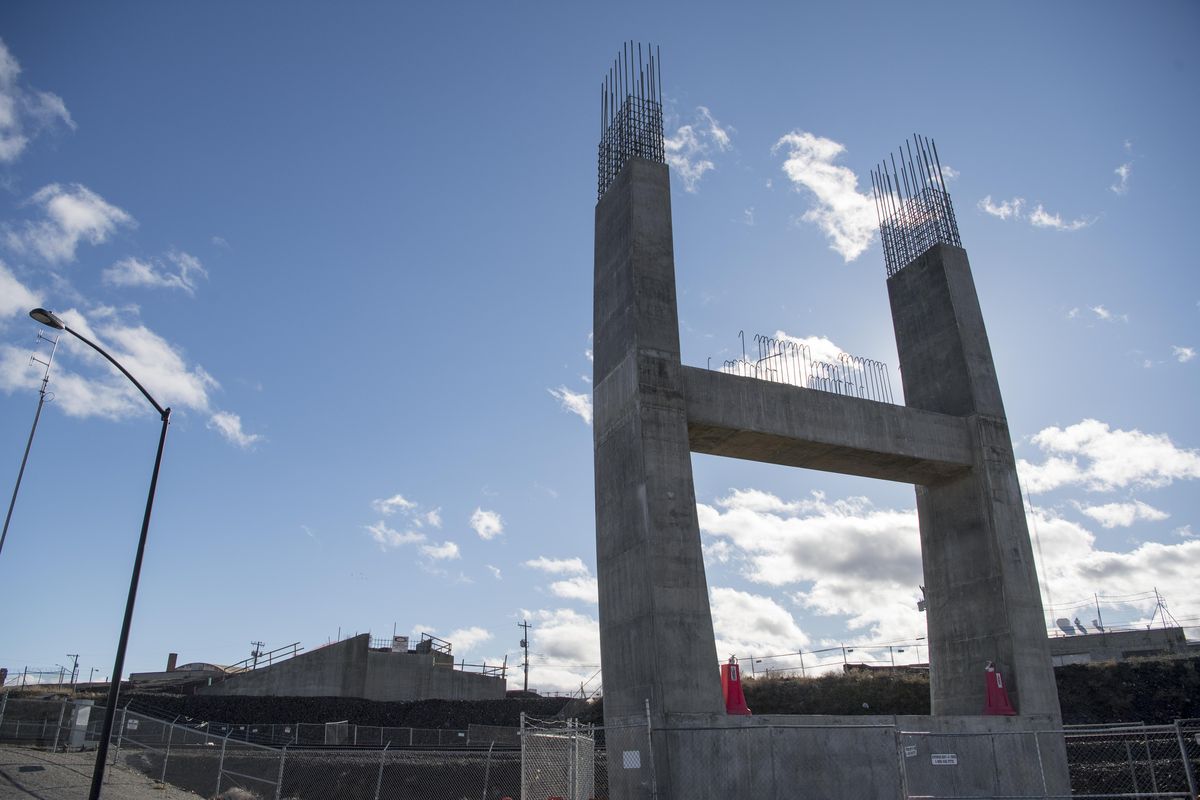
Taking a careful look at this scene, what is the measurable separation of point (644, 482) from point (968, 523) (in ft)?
34.8

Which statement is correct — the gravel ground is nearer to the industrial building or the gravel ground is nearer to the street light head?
the street light head

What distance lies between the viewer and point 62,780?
66.2 feet

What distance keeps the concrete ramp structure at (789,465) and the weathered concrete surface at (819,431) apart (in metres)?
0.06


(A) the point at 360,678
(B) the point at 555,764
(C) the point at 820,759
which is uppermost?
(A) the point at 360,678

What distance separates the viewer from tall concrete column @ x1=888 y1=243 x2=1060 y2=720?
21.2 m

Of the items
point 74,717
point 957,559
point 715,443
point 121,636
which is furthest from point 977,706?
point 74,717

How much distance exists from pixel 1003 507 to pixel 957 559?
1867 mm

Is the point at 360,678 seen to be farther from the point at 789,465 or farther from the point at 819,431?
the point at 819,431

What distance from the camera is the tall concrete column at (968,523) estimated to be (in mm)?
21203

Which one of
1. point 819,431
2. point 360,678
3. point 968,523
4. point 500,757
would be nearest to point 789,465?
point 819,431

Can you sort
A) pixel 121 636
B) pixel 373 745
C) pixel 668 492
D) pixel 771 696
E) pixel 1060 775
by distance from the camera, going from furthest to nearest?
pixel 771 696 → pixel 373 745 → pixel 1060 775 → pixel 668 492 → pixel 121 636

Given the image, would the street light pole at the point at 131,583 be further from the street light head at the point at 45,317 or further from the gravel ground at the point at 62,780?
the gravel ground at the point at 62,780

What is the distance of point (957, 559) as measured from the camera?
22.9m

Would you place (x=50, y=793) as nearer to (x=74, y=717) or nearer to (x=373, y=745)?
(x=74, y=717)
